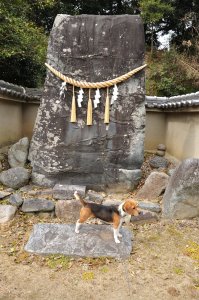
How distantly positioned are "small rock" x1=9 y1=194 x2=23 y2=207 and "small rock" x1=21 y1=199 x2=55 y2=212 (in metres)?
0.09

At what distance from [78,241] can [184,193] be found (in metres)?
2.12

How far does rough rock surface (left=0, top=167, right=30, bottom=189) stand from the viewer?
635 centimetres

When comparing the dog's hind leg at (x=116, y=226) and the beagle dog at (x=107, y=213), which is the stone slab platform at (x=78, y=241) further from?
the beagle dog at (x=107, y=213)

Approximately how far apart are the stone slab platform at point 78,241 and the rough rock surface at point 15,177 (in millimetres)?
1446

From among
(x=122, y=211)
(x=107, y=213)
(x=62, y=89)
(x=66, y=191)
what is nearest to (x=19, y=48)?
(x=62, y=89)

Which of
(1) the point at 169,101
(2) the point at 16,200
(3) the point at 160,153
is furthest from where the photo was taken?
(1) the point at 169,101

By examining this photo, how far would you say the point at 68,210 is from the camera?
580 centimetres

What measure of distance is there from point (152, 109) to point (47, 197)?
5.45 metres

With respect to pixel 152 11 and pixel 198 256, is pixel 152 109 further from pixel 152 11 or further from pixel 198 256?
pixel 152 11

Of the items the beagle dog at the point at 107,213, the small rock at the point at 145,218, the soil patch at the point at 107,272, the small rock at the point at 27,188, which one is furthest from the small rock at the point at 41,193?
the small rock at the point at 145,218

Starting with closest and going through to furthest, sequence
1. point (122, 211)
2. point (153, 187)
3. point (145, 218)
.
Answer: point (122, 211) < point (145, 218) < point (153, 187)

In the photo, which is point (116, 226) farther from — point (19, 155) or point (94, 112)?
point (19, 155)

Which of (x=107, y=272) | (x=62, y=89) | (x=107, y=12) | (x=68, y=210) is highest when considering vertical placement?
(x=107, y=12)

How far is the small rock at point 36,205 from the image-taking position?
5770 mm
